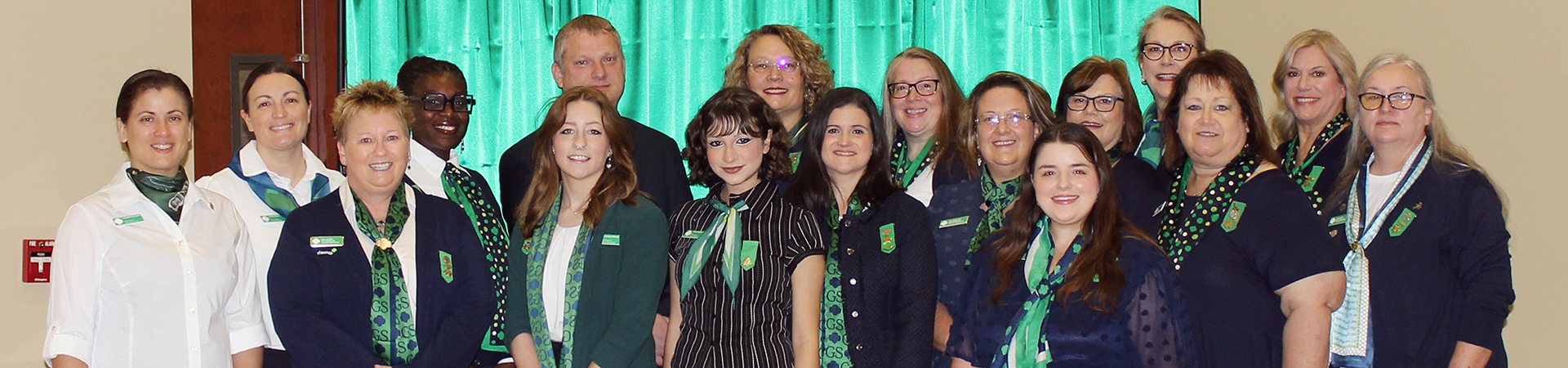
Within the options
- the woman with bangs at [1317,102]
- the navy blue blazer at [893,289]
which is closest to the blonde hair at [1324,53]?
the woman with bangs at [1317,102]

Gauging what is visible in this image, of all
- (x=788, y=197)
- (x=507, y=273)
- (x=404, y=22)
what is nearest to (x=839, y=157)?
(x=788, y=197)

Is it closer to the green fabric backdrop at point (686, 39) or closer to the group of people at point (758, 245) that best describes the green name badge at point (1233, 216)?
the group of people at point (758, 245)

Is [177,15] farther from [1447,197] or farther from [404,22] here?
[1447,197]

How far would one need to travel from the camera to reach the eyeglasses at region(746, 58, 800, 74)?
3752mm

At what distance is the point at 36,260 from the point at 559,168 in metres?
1.95

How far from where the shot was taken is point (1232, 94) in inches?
111

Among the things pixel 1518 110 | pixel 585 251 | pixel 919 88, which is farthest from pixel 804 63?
pixel 1518 110

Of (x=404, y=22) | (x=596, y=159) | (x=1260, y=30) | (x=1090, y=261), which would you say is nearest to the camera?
(x=1090, y=261)

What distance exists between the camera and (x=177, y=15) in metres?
4.25

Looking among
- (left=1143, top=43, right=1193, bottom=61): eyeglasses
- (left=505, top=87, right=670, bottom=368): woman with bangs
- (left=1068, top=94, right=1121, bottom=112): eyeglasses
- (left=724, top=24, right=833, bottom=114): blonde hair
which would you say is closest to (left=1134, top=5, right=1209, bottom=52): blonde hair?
(left=1143, top=43, right=1193, bottom=61): eyeglasses

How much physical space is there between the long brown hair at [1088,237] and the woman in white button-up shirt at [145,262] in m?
2.01

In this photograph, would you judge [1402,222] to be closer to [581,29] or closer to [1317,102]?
[1317,102]

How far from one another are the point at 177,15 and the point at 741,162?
252cm

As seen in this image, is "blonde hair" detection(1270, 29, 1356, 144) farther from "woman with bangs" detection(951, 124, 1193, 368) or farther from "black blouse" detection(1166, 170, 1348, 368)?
"woman with bangs" detection(951, 124, 1193, 368)
